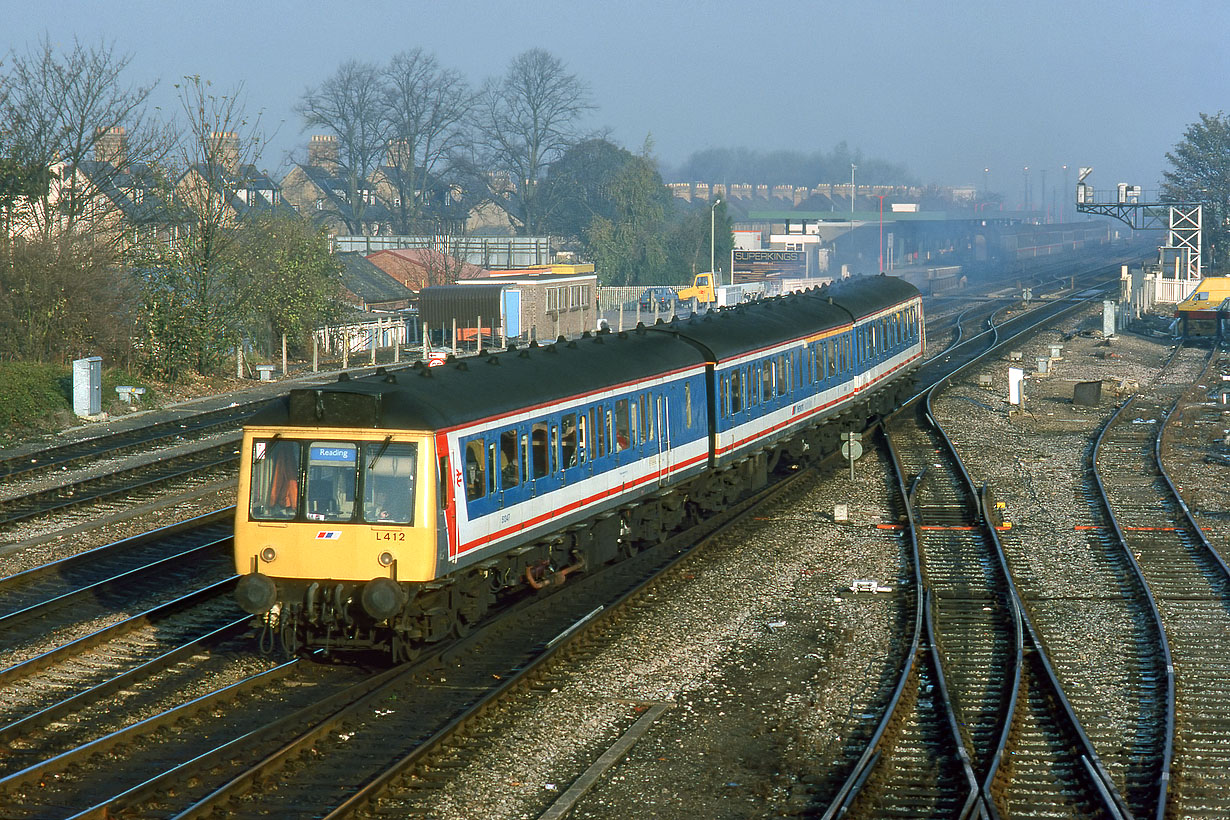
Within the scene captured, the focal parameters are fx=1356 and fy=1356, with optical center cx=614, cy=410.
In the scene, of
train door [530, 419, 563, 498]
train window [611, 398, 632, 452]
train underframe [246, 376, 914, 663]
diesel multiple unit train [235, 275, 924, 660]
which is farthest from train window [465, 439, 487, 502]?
train window [611, 398, 632, 452]

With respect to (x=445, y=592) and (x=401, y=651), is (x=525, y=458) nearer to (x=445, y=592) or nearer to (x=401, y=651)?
(x=445, y=592)

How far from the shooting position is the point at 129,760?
10.9 meters

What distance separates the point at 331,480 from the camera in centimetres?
1282

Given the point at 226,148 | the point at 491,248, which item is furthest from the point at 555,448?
the point at 491,248

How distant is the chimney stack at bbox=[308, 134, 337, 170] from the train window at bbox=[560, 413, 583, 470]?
8731 centimetres

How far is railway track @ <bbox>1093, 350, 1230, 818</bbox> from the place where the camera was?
34.9 ft

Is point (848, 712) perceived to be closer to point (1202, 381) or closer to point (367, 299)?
point (1202, 381)

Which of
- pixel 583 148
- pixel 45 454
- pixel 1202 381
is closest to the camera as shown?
pixel 45 454

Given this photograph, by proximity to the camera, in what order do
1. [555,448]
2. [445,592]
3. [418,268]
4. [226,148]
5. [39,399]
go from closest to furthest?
[445,592], [555,448], [39,399], [226,148], [418,268]

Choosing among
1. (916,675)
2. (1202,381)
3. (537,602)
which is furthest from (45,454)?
(1202,381)

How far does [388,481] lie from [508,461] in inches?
76.7

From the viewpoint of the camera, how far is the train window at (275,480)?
12.9 meters

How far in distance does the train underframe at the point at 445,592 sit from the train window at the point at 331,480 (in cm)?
68

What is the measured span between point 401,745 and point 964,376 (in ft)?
109
